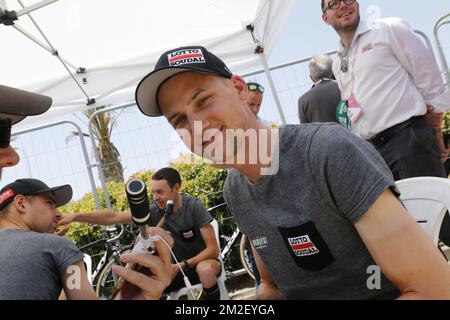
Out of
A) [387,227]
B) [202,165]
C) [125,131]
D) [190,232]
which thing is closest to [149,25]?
[125,131]

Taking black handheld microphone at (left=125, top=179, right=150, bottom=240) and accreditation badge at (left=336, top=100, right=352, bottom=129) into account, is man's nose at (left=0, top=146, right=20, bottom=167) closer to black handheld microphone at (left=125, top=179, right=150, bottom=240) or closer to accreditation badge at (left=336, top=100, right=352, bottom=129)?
black handheld microphone at (left=125, top=179, right=150, bottom=240)

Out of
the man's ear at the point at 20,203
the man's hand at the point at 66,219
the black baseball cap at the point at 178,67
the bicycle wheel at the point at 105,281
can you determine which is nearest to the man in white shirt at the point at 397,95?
the black baseball cap at the point at 178,67

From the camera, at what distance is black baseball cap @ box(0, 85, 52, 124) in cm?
→ 111

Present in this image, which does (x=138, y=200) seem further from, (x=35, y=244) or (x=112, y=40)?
(x=112, y=40)

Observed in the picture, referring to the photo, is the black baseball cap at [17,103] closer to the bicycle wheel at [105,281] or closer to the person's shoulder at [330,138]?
the person's shoulder at [330,138]

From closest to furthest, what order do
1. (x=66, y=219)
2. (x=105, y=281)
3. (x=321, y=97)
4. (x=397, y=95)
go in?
(x=397, y=95), (x=321, y=97), (x=66, y=219), (x=105, y=281)

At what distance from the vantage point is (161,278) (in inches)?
37.5

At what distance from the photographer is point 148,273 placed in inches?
38.0

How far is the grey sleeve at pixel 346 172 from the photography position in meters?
0.93

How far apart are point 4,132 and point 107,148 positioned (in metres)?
3.71

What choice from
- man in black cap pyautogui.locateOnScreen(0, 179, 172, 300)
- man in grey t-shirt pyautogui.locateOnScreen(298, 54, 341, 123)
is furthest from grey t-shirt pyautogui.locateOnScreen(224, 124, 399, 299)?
man in grey t-shirt pyautogui.locateOnScreen(298, 54, 341, 123)

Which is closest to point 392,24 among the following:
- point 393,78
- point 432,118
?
point 393,78

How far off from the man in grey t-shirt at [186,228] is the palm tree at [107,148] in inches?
38.1

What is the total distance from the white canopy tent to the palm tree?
0.80ft
